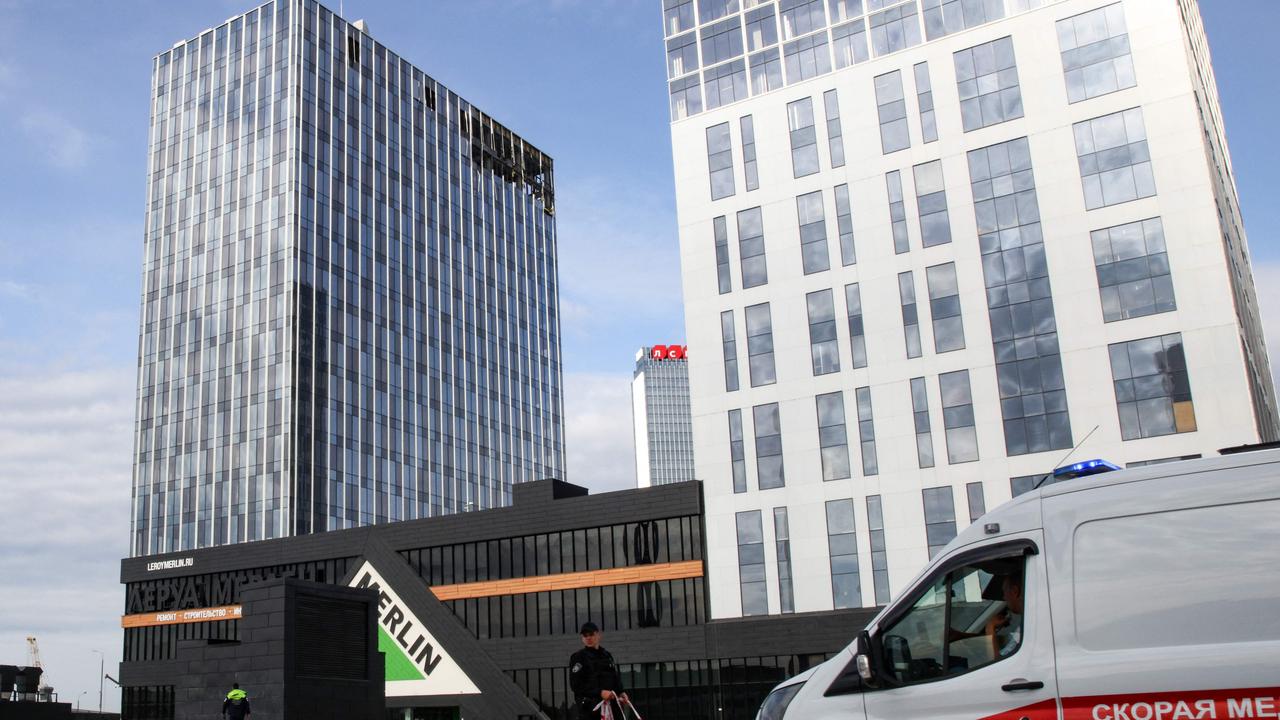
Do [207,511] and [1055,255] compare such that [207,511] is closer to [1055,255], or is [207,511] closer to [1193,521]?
[1055,255]

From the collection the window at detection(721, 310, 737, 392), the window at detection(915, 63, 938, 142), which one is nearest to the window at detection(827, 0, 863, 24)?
the window at detection(915, 63, 938, 142)

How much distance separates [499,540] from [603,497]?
6360 millimetres

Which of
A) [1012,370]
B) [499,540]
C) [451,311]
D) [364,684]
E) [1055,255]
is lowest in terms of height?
[364,684]

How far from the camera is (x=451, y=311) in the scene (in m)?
103

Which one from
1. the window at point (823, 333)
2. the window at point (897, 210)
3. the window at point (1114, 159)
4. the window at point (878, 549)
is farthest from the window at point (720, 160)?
the window at point (878, 549)

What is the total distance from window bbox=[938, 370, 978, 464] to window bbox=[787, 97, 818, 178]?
1106 centimetres

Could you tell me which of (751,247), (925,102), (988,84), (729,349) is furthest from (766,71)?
(729,349)

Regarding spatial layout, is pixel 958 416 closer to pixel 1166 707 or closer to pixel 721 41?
pixel 721 41

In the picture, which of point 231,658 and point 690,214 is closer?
point 231,658

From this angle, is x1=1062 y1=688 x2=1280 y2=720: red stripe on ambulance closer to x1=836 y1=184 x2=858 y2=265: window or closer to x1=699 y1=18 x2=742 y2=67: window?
x1=836 y1=184 x2=858 y2=265: window

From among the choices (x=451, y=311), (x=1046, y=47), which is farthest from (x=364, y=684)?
(x=451, y=311)

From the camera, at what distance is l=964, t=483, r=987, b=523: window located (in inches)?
1671

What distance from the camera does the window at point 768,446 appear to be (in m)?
47.0

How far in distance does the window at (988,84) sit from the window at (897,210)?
3.40 metres
